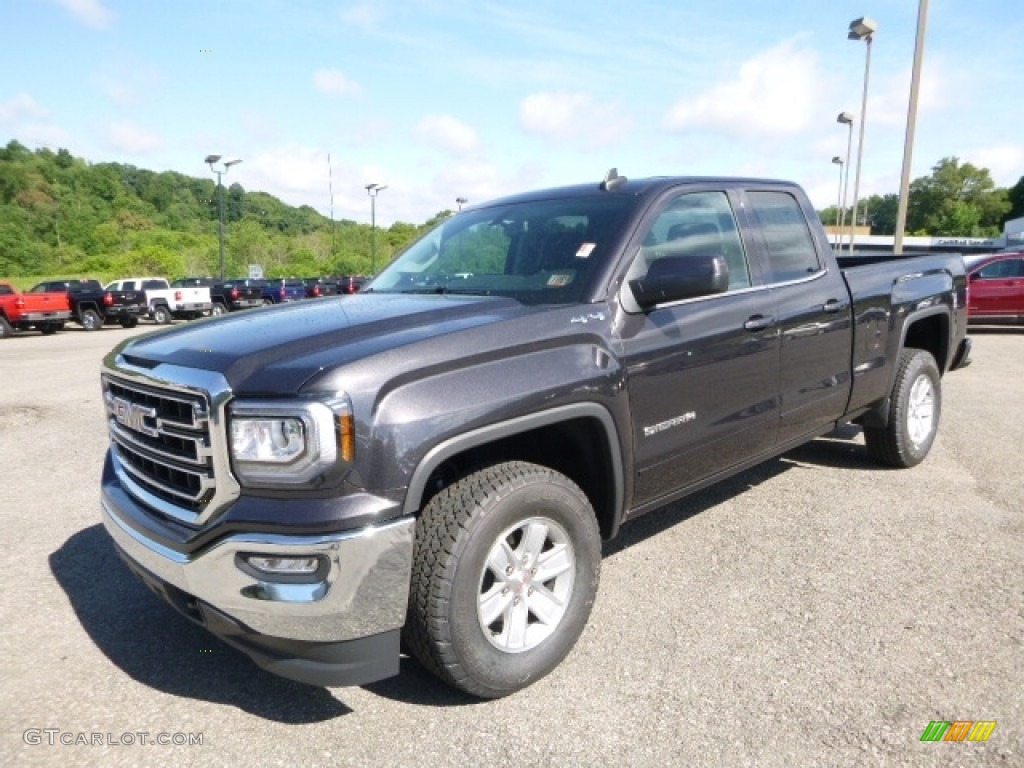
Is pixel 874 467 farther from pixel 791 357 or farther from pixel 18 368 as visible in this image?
pixel 18 368

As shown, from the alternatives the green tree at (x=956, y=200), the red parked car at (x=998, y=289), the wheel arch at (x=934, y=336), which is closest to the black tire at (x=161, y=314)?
the red parked car at (x=998, y=289)

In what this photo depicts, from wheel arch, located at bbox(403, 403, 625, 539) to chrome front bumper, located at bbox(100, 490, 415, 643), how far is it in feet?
1.06

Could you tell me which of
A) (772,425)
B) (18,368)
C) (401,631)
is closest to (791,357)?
(772,425)

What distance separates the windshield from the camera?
3201 millimetres

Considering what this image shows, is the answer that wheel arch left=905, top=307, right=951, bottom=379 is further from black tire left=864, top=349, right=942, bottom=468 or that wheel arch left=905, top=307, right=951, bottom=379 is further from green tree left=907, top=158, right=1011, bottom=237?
green tree left=907, top=158, right=1011, bottom=237

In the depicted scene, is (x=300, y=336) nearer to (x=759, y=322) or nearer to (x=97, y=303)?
(x=759, y=322)

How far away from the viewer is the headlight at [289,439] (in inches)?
87.1

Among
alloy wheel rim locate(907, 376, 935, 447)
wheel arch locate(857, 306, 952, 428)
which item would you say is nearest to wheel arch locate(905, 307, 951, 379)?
wheel arch locate(857, 306, 952, 428)

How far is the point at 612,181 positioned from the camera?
12.2 ft

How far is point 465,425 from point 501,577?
23.7 inches

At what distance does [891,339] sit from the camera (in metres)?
4.88

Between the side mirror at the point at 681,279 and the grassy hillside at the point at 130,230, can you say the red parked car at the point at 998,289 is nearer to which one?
the side mirror at the point at 681,279

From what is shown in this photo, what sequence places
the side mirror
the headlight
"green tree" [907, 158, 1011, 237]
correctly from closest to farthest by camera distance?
the headlight
the side mirror
"green tree" [907, 158, 1011, 237]

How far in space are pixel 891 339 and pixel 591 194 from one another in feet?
8.22
